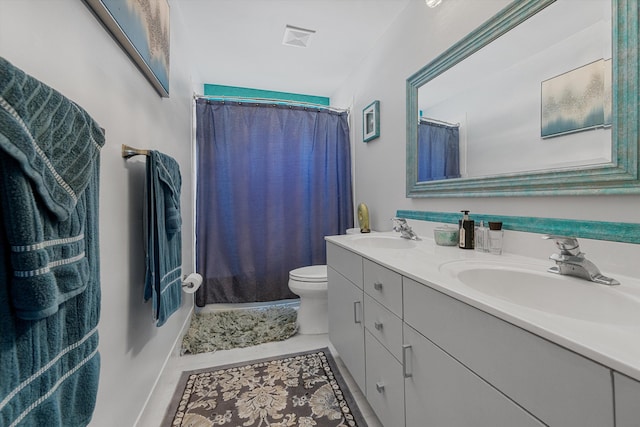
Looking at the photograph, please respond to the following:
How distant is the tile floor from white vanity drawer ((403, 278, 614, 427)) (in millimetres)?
815

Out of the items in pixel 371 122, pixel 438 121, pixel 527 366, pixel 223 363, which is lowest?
pixel 223 363

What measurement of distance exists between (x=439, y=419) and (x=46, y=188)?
107 centimetres

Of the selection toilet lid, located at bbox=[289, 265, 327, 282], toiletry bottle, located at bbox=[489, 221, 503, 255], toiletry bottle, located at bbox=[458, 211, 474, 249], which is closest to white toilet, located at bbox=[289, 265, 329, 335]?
toilet lid, located at bbox=[289, 265, 327, 282]

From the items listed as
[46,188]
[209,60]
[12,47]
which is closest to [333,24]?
[209,60]

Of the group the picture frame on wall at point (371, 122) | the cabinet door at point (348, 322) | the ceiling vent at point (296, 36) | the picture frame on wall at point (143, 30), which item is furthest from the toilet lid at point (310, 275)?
the ceiling vent at point (296, 36)

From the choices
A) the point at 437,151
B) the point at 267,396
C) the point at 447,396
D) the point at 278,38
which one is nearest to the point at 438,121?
the point at 437,151

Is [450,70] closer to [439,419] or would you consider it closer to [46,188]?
[439,419]

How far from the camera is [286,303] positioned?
257 centimetres

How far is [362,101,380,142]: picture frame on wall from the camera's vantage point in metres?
2.06

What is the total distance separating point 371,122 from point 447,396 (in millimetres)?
1930

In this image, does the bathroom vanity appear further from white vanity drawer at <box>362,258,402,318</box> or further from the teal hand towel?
the teal hand towel

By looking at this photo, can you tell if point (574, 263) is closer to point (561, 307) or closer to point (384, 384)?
point (561, 307)

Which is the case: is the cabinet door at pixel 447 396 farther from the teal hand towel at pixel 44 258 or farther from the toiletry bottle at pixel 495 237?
the teal hand towel at pixel 44 258

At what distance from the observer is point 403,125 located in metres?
1.77
